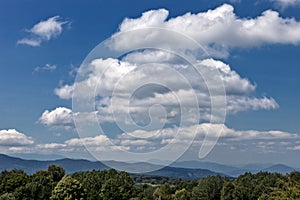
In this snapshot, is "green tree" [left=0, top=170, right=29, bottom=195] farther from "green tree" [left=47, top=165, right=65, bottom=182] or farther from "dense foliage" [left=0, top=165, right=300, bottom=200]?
"green tree" [left=47, top=165, right=65, bottom=182]

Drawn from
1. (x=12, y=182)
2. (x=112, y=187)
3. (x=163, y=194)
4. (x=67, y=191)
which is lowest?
(x=163, y=194)

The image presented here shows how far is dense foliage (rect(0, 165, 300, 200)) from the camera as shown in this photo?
246 feet

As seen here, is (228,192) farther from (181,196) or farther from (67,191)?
(67,191)

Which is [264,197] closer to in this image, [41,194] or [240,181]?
[240,181]

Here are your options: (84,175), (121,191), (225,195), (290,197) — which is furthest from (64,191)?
(225,195)

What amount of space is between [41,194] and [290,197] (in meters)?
54.6

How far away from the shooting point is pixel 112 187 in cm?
9238

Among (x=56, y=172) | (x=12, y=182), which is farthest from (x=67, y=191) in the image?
(x=56, y=172)

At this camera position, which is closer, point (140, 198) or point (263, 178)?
point (140, 198)

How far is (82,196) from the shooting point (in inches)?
3012

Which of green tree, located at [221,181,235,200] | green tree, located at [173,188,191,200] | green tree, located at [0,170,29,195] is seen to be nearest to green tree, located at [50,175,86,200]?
green tree, located at [0,170,29,195]

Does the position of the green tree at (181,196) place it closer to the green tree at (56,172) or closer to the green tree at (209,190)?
the green tree at (209,190)

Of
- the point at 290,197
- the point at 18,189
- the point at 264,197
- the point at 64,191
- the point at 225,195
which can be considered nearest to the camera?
the point at 290,197

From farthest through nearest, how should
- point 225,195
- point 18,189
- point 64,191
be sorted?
point 225,195, point 18,189, point 64,191
